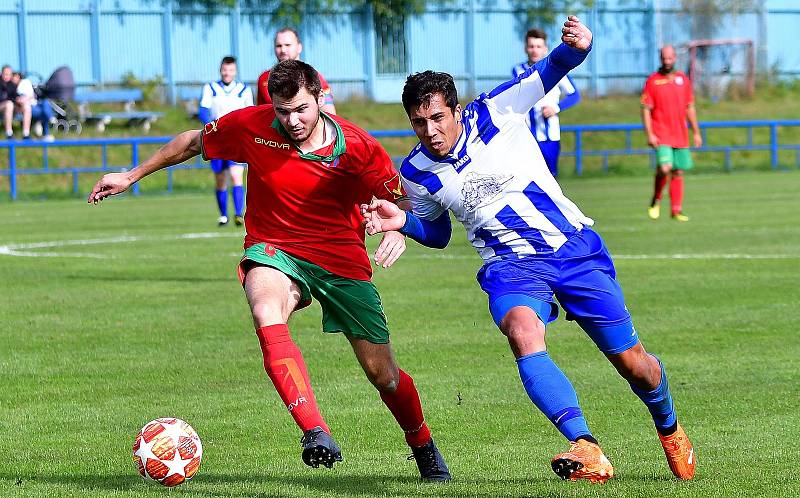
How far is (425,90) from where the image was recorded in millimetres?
5812

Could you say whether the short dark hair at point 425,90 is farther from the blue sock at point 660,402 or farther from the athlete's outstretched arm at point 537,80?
the blue sock at point 660,402

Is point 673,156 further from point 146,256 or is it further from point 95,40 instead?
point 95,40

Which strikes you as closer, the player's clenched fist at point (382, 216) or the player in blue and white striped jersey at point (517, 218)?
the player's clenched fist at point (382, 216)

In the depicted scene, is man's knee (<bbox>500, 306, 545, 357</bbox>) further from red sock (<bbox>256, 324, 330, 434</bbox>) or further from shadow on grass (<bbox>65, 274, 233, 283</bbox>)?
shadow on grass (<bbox>65, 274, 233, 283</bbox>)

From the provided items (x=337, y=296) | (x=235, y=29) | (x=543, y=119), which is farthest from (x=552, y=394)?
(x=235, y=29)

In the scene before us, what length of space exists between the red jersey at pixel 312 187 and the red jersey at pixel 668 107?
1483 centimetres

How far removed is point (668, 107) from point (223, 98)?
6405 mm

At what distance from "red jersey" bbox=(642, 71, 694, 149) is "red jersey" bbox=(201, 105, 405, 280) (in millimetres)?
14828

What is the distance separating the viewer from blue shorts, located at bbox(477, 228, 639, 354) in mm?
5824

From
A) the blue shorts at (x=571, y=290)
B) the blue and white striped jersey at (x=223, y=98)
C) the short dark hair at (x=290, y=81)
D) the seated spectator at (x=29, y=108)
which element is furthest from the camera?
the seated spectator at (x=29, y=108)

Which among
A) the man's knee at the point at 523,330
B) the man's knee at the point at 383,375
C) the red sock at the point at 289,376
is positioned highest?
the man's knee at the point at 523,330

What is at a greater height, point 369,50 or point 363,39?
point 363,39

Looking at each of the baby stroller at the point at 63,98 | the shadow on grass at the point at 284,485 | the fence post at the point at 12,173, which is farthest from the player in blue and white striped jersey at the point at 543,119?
the baby stroller at the point at 63,98

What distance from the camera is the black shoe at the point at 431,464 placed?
615 centimetres
